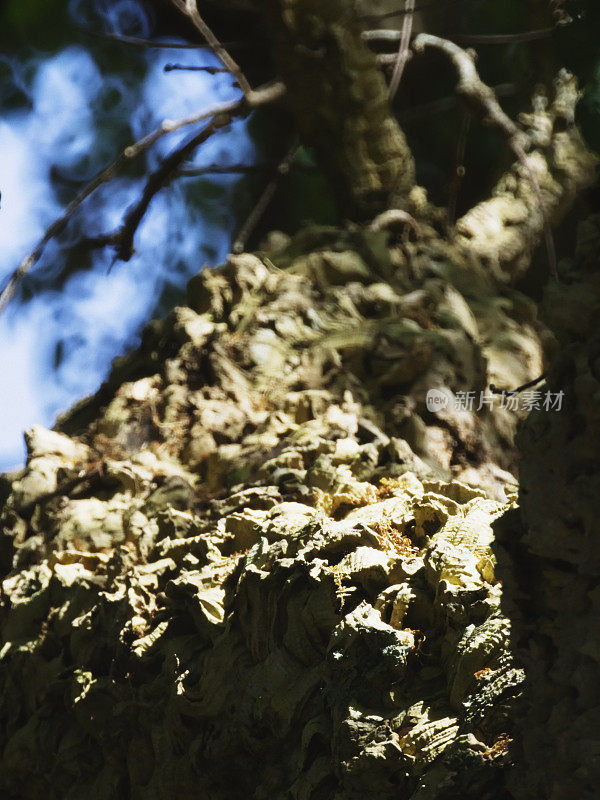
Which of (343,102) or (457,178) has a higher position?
(343,102)

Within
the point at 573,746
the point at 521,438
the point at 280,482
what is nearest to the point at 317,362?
the point at 280,482

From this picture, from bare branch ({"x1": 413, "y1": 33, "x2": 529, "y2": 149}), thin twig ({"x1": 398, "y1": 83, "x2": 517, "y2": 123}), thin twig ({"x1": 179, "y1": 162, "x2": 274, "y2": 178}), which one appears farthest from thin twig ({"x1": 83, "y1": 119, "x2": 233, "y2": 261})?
thin twig ({"x1": 398, "y1": 83, "x2": 517, "y2": 123})

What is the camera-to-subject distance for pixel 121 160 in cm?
272

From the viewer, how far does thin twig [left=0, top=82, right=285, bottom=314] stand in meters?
2.12

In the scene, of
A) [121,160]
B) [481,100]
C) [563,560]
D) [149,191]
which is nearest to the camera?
[563,560]

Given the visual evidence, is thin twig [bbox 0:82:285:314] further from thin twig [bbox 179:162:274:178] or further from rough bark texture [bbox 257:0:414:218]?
thin twig [bbox 179:162:274:178]

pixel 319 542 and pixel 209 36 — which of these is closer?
pixel 319 542

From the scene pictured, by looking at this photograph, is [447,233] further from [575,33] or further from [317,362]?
[575,33]

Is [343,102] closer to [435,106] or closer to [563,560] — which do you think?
[435,106]

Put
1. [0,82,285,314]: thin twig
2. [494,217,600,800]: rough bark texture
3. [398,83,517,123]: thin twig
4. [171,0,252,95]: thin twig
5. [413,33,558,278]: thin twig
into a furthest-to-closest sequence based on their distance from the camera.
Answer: [398,83,517,123]: thin twig
[413,33,558,278]: thin twig
[171,0,252,95]: thin twig
[0,82,285,314]: thin twig
[494,217,600,800]: rough bark texture

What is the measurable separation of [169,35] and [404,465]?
366 cm

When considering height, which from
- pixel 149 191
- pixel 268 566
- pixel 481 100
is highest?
pixel 481 100

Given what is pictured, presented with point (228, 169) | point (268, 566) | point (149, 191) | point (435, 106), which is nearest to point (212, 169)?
point (228, 169)

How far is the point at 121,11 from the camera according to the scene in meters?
4.93
